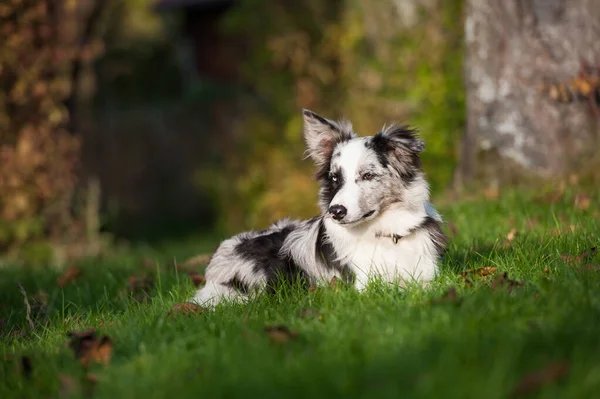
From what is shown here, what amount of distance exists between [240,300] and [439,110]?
6.88 meters

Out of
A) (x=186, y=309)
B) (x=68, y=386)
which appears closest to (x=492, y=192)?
(x=186, y=309)

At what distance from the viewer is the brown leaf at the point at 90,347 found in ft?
13.0

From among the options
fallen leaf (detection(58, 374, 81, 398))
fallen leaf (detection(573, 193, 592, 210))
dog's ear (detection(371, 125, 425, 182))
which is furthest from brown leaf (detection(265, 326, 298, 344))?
fallen leaf (detection(573, 193, 592, 210))

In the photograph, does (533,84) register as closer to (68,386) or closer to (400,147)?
(400,147)

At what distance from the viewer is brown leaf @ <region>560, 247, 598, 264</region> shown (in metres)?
4.68

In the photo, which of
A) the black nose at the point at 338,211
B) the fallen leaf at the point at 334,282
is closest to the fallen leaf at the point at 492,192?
the fallen leaf at the point at 334,282

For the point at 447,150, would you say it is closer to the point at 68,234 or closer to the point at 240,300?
the point at 68,234

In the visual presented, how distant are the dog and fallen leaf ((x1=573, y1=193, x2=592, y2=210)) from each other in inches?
101

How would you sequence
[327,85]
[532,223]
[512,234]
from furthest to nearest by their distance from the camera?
[327,85], [532,223], [512,234]

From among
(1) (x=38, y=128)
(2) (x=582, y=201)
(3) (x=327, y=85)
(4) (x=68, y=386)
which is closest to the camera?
(4) (x=68, y=386)

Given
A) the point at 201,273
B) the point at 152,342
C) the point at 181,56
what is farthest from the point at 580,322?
the point at 181,56

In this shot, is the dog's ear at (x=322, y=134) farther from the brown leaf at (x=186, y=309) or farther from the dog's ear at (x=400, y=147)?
the brown leaf at (x=186, y=309)

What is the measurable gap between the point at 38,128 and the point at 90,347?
767cm

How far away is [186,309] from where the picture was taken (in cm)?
485
